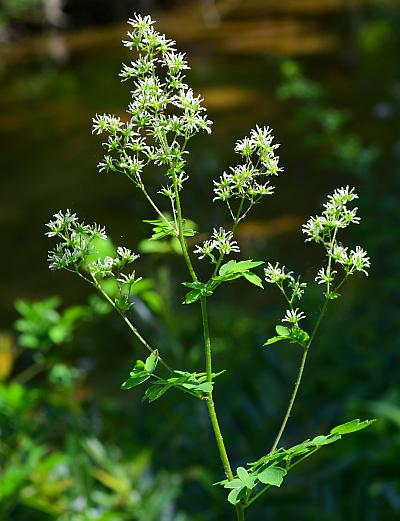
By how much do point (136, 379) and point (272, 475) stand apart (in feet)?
0.60

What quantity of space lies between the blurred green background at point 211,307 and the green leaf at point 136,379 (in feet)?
3.36

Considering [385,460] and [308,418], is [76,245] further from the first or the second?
[308,418]

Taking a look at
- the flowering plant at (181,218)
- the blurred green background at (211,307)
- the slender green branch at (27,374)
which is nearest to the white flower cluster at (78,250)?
the flowering plant at (181,218)

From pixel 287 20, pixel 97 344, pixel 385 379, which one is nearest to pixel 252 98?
pixel 287 20

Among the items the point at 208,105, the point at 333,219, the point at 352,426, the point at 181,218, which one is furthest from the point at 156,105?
the point at 208,105

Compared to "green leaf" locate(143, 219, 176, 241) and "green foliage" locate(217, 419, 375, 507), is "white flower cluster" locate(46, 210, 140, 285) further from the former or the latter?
"green foliage" locate(217, 419, 375, 507)

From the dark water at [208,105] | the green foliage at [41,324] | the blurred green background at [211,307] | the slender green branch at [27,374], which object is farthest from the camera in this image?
the dark water at [208,105]

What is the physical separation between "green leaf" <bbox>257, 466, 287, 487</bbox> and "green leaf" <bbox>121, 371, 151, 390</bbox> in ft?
0.54

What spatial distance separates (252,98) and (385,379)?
637 centimetres

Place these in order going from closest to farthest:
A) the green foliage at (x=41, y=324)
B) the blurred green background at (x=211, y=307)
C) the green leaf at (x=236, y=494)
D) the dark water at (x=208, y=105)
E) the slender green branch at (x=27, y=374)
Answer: the green leaf at (x=236, y=494) → the green foliage at (x=41, y=324) → the blurred green background at (x=211, y=307) → the slender green branch at (x=27, y=374) → the dark water at (x=208, y=105)

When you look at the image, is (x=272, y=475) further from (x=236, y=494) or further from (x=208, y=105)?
(x=208, y=105)

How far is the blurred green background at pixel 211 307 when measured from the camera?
2.63 meters

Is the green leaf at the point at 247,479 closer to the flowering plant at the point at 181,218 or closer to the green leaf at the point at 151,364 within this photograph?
the flowering plant at the point at 181,218

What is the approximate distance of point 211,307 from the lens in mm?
4926
